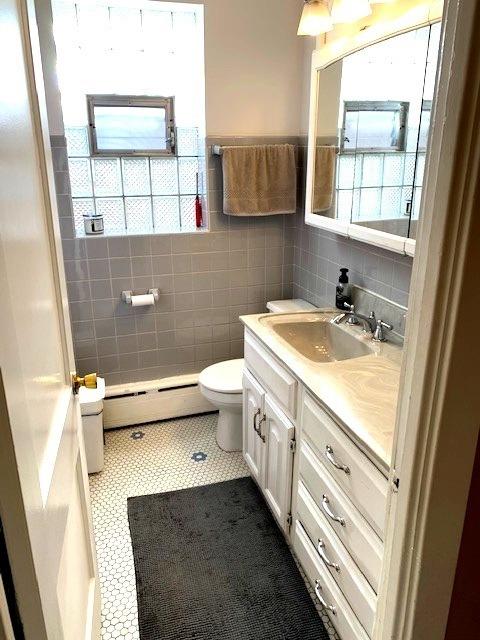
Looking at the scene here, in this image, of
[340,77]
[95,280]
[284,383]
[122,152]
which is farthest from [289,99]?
[284,383]

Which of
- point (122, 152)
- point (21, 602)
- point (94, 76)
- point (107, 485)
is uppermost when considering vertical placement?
point (94, 76)

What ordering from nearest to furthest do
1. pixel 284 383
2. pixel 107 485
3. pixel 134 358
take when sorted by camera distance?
pixel 284 383 → pixel 107 485 → pixel 134 358

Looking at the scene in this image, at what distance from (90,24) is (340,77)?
133 centimetres

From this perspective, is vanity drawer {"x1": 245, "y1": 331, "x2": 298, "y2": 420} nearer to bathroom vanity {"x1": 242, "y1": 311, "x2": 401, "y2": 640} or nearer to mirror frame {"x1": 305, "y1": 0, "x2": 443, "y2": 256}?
bathroom vanity {"x1": 242, "y1": 311, "x2": 401, "y2": 640}

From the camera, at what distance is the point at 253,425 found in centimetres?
214

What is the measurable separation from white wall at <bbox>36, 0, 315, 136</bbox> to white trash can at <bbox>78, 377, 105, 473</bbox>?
132 cm

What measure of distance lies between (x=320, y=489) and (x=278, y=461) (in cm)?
36

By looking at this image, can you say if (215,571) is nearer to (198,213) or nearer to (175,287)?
(175,287)

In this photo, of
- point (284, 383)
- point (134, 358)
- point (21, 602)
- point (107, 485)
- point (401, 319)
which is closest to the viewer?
point (21, 602)

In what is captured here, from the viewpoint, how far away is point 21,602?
690mm

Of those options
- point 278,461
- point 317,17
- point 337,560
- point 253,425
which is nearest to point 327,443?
point 337,560

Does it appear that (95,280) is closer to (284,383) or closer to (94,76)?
A: (94,76)

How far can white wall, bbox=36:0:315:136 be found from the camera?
2.42 m

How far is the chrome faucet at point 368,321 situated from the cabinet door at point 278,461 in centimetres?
50
